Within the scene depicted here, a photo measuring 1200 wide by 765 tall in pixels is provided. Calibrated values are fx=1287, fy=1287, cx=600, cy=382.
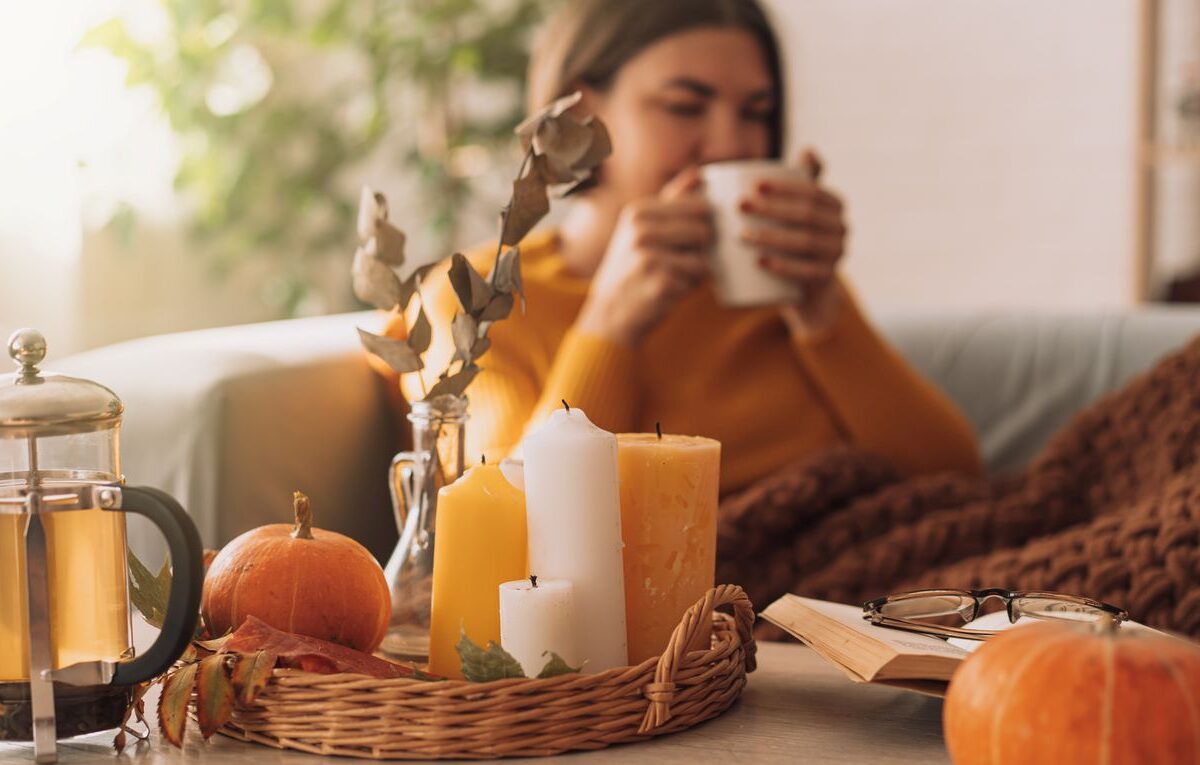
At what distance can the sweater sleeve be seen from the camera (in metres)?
1.47

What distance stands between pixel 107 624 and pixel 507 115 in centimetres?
225

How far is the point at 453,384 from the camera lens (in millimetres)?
753

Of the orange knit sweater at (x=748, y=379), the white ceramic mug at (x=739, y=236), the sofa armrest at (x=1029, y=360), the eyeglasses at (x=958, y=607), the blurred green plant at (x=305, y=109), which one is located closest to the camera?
the eyeglasses at (x=958, y=607)

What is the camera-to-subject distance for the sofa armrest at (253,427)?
3.83ft

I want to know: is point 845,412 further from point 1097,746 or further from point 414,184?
point 414,184

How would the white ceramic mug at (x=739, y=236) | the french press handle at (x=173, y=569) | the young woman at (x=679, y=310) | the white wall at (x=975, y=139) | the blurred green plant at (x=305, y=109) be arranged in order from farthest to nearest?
the white wall at (x=975, y=139) < the blurred green plant at (x=305, y=109) < the young woman at (x=679, y=310) < the white ceramic mug at (x=739, y=236) < the french press handle at (x=173, y=569)

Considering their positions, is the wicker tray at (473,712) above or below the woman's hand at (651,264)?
below

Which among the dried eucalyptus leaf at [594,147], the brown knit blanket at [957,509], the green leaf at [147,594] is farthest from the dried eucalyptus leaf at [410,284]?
the brown knit blanket at [957,509]

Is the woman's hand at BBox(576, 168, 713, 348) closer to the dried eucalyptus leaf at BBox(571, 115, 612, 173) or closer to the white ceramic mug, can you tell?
the white ceramic mug

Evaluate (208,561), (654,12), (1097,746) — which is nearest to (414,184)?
(654,12)

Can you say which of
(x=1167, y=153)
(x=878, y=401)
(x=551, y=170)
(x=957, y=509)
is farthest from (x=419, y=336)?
(x=1167, y=153)

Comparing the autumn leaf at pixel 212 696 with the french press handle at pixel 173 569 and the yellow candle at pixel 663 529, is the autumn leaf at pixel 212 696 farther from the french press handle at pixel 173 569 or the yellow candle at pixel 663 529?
the yellow candle at pixel 663 529

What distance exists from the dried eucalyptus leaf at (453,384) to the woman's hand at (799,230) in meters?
0.47

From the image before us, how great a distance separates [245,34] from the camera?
277 cm
